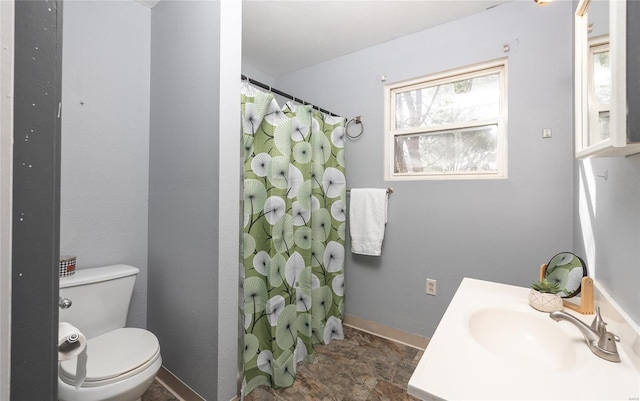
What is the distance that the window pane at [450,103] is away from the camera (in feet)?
5.92

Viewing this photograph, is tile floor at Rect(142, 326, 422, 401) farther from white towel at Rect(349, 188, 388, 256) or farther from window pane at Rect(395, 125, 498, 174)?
window pane at Rect(395, 125, 498, 174)

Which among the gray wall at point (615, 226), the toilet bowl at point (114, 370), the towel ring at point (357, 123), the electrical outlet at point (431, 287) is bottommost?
the toilet bowl at point (114, 370)

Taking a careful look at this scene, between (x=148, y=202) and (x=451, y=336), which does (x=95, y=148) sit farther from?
(x=451, y=336)

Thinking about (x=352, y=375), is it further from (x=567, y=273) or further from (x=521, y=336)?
(x=567, y=273)

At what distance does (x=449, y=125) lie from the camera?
1.90 meters

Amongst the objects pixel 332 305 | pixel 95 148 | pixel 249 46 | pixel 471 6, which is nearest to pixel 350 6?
pixel 471 6

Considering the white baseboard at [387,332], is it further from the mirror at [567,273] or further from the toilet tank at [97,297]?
the toilet tank at [97,297]

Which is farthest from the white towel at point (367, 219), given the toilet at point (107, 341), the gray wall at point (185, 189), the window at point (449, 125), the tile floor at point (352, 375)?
the toilet at point (107, 341)

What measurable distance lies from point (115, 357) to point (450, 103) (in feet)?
7.97

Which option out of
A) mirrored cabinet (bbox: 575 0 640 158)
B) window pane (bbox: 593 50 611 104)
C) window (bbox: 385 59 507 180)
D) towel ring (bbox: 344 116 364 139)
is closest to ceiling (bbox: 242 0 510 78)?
window (bbox: 385 59 507 180)

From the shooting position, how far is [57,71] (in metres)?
0.37

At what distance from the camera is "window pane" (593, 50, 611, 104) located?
29.3 inches

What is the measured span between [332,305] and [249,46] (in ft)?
7.18

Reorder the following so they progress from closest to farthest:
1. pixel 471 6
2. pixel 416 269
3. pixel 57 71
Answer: pixel 57 71
pixel 471 6
pixel 416 269
